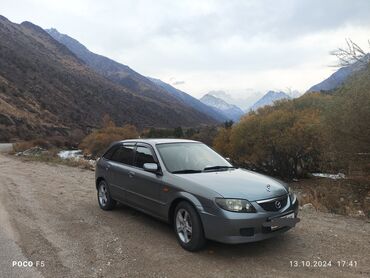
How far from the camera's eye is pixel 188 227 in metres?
6.21

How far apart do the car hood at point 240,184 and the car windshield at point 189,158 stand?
0.96 ft

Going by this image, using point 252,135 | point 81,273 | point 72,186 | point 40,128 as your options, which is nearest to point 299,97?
point 252,135

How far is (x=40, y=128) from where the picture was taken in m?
74.2

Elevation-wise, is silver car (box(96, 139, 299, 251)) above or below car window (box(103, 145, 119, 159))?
below

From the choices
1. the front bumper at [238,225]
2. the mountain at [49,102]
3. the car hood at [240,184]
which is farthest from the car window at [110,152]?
the mountain at [49,102]

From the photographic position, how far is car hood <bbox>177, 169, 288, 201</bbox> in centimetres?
587

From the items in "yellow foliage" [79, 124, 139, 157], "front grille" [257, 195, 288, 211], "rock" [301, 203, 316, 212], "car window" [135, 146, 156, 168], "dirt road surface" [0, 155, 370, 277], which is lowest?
"yellow foliage" [79, 124, 139, 157]

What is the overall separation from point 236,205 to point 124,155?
3152mm

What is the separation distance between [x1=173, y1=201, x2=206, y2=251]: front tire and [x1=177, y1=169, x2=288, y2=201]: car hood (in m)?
0.41

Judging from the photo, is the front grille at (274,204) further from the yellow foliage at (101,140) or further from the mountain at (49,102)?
the mountain at (49,102)

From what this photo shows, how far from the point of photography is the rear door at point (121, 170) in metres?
7.89

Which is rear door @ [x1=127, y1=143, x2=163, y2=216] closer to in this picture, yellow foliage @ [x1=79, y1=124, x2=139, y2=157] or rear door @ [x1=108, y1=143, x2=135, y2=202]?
rear door @ [x1=108, y1=143, x2=135, y2=202]

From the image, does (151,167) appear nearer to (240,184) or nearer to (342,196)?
(240,184)

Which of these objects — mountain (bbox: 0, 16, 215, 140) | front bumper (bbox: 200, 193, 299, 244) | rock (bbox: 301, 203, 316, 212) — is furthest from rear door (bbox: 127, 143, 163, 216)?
mountain (bbox: 0, 16, 215, 140)
